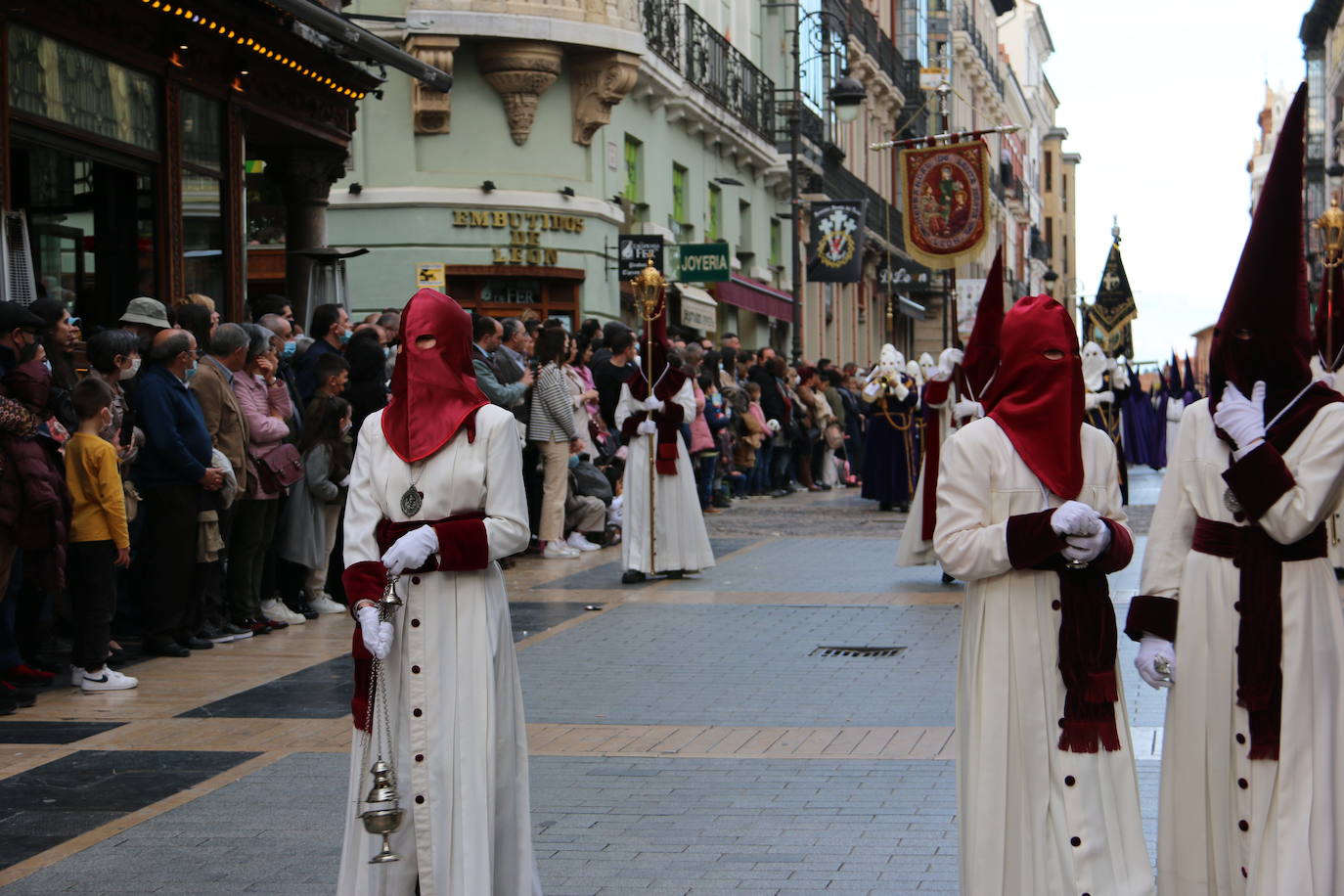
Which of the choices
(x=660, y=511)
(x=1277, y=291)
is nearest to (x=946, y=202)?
(x=660, y=511)

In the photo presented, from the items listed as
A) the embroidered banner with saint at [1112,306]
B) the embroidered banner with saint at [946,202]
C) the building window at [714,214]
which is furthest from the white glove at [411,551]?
the building window at [714,214]

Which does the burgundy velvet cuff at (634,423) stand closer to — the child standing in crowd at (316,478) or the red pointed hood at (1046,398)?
the child standing in crowd at (316,478)

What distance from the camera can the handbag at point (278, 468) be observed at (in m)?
11.8

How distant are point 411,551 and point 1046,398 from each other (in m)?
1.76

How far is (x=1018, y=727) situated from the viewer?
5035 millimetres

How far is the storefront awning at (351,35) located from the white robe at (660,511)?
144 inches

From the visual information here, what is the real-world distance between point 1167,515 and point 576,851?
8.00ft

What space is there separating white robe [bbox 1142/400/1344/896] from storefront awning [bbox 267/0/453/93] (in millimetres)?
10234

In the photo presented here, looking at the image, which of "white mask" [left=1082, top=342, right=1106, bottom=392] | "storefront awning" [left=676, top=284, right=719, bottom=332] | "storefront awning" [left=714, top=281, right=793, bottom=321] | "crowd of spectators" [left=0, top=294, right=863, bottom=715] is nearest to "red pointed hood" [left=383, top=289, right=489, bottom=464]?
"crowd of spectators" [left=0, top=294, right=863, bottom=715]

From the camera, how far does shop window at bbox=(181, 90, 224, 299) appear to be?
15.7 metres

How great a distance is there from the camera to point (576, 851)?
6.50 metres

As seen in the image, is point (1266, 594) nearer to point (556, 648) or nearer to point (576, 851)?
point (576, 851)

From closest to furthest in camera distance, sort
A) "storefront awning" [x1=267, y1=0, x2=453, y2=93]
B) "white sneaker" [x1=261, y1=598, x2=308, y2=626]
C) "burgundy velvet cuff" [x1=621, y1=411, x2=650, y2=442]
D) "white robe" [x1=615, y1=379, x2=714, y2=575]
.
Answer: "white sneaker" [x1=261, y1=598, x2=308, y2=626]
"storefront awning" [x1=267, y1=0, x2=453, y2=93]
"burgundy velvet cuff" [x1=621, y1=411, x2=650, y2=442]
"white robe" [x1=615, y1=379, x2=714, y2=575]

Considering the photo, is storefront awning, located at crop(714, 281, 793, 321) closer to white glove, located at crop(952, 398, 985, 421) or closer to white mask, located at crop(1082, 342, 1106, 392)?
white mask, located at crop(1082, 342, 1106, 392)
